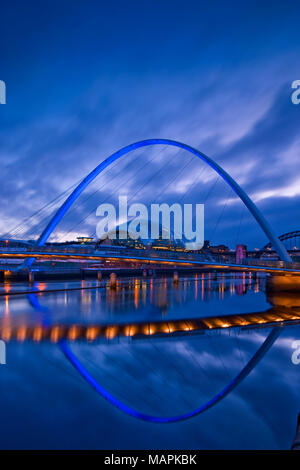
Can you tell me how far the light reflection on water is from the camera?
5.79 meters

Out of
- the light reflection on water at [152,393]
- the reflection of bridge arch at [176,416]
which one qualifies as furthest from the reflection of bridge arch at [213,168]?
the reflection of bridge arch at [176,416]

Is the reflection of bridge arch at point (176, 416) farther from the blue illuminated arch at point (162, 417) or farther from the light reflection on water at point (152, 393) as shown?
the light reflection on water at point (152, 393)

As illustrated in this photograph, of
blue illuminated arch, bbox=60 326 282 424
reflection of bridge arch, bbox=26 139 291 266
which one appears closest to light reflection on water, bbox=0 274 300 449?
blue illuminated arch, bbox=60 326 282 424

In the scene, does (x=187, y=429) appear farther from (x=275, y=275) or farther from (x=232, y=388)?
(x=275, y=275)

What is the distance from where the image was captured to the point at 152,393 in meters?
8.12

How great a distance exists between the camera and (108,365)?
10414mm

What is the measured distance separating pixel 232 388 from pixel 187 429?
2776mm

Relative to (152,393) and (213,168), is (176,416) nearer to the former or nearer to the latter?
(152,393)

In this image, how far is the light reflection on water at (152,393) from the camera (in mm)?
5787

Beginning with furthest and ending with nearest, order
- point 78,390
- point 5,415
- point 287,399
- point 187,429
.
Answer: point 78,390 → point 287,399 → point 5,415 → point 187,429

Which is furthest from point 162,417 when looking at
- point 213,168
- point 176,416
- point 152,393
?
point 213,168

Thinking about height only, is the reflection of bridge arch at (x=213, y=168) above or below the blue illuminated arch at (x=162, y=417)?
above

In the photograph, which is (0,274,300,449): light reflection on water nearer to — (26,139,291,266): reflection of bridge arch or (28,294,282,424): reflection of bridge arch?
(28,294,282,424): reflection of bridge arch
